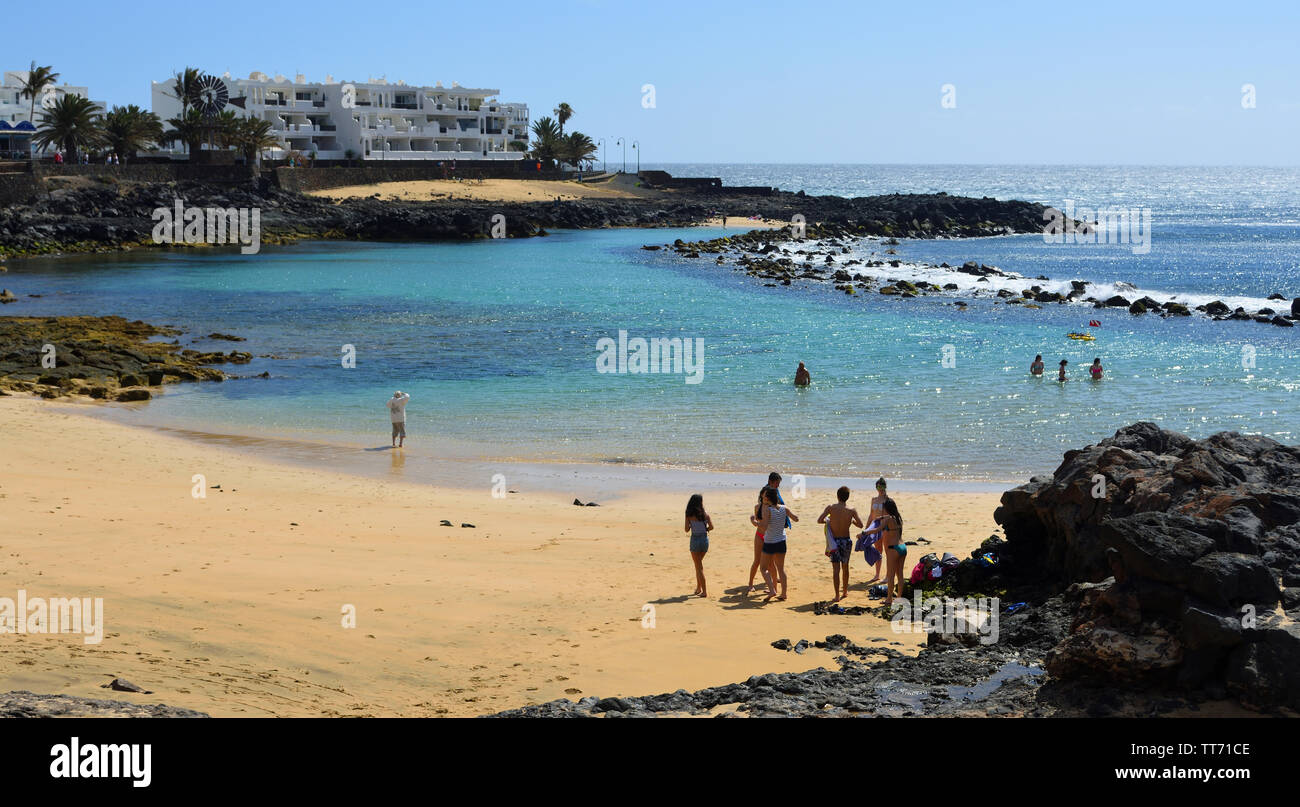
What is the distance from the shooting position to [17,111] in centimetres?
8588

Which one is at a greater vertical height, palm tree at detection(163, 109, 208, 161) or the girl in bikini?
palm tree at detection(163, 109, 208, 161)

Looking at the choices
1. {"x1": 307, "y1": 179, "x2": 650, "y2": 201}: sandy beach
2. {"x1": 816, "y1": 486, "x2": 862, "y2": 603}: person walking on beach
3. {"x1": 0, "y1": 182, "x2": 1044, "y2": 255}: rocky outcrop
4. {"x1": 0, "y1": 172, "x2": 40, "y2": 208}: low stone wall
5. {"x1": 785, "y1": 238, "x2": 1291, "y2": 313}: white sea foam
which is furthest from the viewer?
{"x1": 307, "y1": 179, "x2": 650, "y2": 201}: sandy beach

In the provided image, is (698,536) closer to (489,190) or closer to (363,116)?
(489,190)

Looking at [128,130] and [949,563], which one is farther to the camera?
[128,130]

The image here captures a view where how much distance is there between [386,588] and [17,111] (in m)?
90.2

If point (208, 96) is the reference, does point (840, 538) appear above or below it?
below

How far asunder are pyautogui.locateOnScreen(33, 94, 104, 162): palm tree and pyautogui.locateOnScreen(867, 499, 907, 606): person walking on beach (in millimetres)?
80805

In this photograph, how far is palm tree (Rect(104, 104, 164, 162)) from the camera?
269 ft

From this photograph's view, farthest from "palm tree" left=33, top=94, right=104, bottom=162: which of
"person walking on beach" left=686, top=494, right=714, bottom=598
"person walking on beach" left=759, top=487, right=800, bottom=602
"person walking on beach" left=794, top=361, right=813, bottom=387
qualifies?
"person walking on beach" left=759, top=487, right=800, bottom=602

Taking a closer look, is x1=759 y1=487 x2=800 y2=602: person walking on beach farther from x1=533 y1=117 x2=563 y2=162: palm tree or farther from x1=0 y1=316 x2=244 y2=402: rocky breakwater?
x1=533 y1=117 x2=563 y2=162: palm tree

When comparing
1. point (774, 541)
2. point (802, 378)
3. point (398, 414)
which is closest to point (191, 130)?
point (802, 378)

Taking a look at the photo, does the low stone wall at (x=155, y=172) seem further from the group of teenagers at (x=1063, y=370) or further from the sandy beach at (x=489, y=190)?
the group of teenagers at (x=1063, y=370)

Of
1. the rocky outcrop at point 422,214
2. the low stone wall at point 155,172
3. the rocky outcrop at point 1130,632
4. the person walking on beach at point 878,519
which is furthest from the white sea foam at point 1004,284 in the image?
the low stone wall at point 155,172
